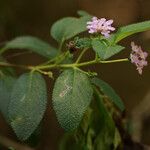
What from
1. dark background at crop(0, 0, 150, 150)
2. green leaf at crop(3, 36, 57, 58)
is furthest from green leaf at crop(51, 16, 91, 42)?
dark background at crop(0, 0, 150, 150)

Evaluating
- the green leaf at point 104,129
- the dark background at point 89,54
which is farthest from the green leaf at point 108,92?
the dark background at point 89,54

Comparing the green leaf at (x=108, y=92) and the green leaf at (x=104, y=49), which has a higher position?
the green leaf at (x=104, y=49)

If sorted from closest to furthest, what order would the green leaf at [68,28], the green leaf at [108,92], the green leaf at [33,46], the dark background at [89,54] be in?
the green leaf at [108,92] < the green leaf at [68,28] < the green leaf at [33,46] < the dark background at [89,54]

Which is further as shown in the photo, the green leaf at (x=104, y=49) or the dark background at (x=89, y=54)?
the dark background at (x=89, y=54)

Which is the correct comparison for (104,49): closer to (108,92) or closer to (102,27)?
(102,27)

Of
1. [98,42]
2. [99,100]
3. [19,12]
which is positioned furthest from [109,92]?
[19,12]

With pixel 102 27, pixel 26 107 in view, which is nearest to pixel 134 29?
pixel 102 27

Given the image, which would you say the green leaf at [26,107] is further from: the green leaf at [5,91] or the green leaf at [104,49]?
the green leaf at [104,49]

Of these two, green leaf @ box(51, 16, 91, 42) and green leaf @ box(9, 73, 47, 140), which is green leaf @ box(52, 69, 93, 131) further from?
green leaf @ box(51, 16, 91, 42)
